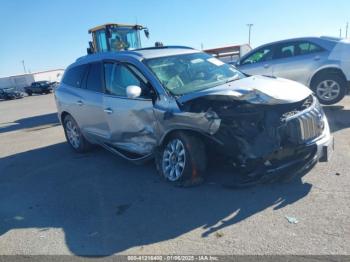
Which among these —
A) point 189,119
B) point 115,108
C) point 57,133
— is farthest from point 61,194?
point 57,133

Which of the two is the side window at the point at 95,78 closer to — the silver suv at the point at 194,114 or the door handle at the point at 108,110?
the silver suv at the point at 194,114

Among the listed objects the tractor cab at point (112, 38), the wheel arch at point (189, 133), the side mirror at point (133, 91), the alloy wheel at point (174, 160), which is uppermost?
the tractor cab at point (112, 38)

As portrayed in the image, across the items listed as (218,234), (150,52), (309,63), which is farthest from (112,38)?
(218,234)

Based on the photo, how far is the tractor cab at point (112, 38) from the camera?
607 inches

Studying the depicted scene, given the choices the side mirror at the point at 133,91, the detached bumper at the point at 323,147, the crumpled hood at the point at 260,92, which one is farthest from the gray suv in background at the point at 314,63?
the side mirror at the point at 133,91

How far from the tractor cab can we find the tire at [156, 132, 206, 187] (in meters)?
11.0

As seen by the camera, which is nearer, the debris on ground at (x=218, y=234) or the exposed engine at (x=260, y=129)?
the debris on ground at (x=218, y=234)

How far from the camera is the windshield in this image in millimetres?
5023

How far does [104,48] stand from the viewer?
15.7 metres

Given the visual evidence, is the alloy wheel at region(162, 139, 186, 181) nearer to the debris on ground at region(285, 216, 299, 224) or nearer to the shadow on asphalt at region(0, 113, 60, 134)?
the debris on ground at region(285, 216, 299, 224)

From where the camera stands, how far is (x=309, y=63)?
8.48 metres

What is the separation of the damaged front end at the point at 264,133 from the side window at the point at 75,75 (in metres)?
3.37

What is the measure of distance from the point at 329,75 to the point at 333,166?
4041 millimetres

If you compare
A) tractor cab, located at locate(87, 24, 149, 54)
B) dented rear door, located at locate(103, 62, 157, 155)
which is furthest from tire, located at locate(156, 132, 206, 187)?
tractor cab, located at locate(87, 24, 149, 54)
